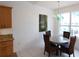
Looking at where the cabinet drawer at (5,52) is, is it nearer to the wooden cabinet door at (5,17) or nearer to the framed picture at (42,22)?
the wooden cabinet door at (5,17)

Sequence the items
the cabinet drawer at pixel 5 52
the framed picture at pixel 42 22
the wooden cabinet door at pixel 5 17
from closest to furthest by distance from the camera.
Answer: the cabinet drawer at pixel 5 52 → the wooden cabinet door at pixel 5 17 → the framed picture at pixel 42 22

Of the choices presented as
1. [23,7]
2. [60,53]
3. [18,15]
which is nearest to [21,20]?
[18,15]

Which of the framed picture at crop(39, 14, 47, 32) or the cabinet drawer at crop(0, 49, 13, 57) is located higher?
the framed picture at crop(39, 14, 47, 32)

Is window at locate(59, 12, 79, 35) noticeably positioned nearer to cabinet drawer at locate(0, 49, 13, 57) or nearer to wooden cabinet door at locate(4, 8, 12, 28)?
wooden cabinet door at locate(4, 8, 12, 28)

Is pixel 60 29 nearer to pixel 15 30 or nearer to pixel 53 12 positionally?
pixel 53 12

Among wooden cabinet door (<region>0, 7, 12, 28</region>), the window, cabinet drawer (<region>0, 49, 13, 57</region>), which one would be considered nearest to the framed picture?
the window

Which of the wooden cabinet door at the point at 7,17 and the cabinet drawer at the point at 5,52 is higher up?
the wooden cabinet door at the point at 7,17

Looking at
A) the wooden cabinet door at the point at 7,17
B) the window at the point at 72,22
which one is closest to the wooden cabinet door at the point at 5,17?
the wooden cabinet door at the point at 7,17

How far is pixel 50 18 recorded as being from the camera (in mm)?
6609

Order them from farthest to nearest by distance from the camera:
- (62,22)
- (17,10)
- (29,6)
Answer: (62,22) < (29,6) < (17,10)

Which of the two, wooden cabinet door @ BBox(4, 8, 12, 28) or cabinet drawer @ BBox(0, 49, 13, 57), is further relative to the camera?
wooden cabinet door @ BBox(4, 8, 12, 28)

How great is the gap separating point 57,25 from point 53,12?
34.4 inches

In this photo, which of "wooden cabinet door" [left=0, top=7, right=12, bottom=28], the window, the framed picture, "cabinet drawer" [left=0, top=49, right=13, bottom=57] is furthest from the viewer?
the framed picture

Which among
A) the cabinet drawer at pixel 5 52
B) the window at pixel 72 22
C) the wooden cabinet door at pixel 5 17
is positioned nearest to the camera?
the cabinet drawer at pixel 5 52
